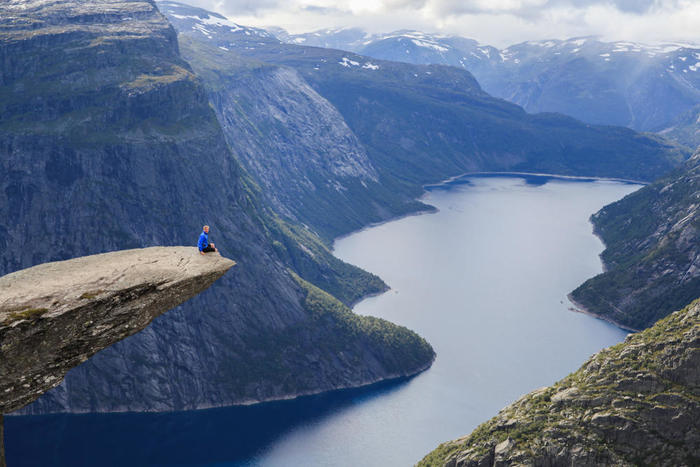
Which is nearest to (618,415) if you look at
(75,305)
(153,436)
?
(75,305)

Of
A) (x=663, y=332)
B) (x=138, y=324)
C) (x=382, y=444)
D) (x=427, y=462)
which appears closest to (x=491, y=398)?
(x=382, y=444)

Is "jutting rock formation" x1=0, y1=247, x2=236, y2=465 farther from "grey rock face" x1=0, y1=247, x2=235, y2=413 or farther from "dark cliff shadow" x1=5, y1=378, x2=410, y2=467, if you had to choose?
"dark cliff shadow" x1=5, y1=378, x2=410, y2=467

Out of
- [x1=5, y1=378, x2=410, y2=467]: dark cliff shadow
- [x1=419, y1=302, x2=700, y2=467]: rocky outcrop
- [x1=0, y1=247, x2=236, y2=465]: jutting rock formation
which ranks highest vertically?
[x1=0, y1=247, x2=236, y2=465]: jutting rock formation

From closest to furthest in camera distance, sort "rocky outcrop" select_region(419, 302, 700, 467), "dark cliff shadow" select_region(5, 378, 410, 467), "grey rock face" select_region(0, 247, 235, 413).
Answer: "grey rock face" select_region(0, 247, 235, 413)
"rocky outcrop" select_region(419, 302, 700, 467)
"dark cliff shadow" select_region(5, 378, 410, 467)

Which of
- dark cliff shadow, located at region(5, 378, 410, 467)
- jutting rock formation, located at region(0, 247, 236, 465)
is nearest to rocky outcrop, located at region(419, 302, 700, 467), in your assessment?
jutting rock formation, located at region(0, 247, 236, 465)

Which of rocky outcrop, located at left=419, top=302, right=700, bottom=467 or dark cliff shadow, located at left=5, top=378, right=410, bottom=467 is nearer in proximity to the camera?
rocky outcrop, located at left=419, top=302, right=700, bottom=467

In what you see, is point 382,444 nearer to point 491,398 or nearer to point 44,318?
point 491,398
